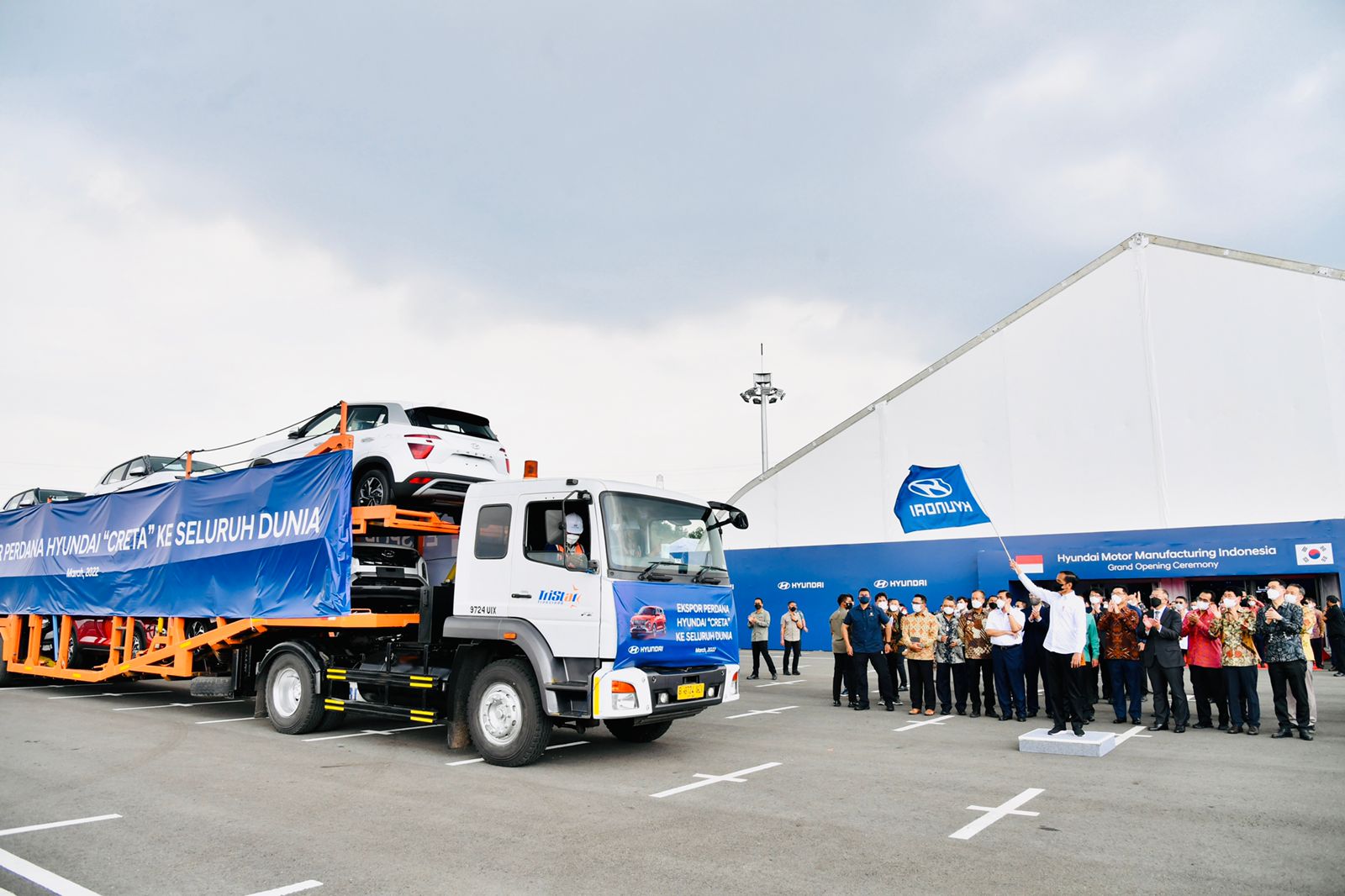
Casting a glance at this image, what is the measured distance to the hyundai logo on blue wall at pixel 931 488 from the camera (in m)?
12.2

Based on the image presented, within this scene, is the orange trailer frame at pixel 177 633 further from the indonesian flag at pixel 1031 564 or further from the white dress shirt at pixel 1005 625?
the indonesian flag at pixel 1031 564

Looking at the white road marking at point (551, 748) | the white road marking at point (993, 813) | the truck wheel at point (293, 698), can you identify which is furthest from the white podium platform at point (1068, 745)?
the truck wheel at point (293, 698)

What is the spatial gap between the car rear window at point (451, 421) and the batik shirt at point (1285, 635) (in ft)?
30.2

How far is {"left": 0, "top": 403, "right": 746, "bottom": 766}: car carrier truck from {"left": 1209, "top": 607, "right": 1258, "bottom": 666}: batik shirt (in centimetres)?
606

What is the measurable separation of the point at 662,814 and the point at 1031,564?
57.6 ft

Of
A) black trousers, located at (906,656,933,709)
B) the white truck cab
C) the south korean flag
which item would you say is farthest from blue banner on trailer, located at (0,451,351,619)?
the south korean flag

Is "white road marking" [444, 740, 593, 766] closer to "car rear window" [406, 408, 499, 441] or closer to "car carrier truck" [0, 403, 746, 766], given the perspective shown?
"car carrier truck" [0, 403, 746, 766]

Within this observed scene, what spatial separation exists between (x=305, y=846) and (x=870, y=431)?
21.6 m

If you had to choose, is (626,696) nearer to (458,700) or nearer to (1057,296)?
(458,700)

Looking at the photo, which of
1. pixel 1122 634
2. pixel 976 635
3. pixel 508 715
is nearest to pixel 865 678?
pixel 976 635

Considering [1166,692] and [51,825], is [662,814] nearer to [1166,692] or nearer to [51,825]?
[51,825]

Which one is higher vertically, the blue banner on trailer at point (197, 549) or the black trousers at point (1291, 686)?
the blue banner on trailer at point (197, 549)

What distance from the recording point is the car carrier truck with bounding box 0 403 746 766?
25.0ft

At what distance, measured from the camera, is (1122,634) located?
36.2 ft
